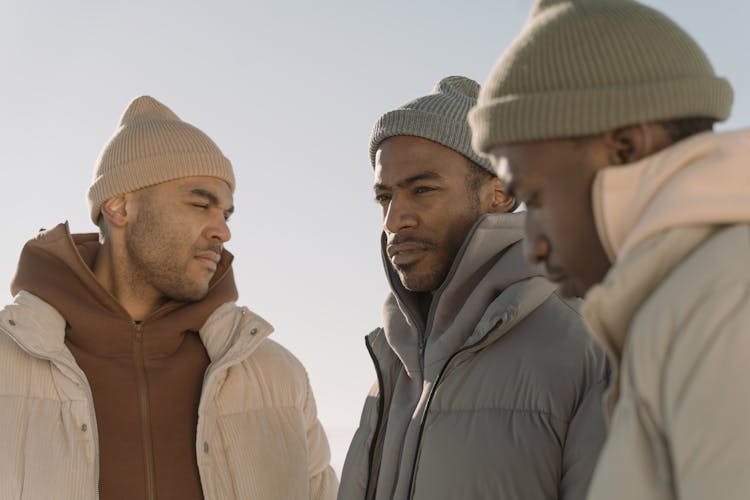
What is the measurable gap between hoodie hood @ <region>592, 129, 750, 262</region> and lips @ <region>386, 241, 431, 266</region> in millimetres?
1781

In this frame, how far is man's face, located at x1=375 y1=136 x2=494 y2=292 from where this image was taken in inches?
140

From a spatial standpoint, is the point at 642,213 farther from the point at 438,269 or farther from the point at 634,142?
the point at 438,269

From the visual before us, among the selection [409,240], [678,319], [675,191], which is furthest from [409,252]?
[678,319]

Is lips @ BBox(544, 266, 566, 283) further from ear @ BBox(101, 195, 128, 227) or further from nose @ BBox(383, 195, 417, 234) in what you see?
ear @ BBox(101, 195, 128, 227)

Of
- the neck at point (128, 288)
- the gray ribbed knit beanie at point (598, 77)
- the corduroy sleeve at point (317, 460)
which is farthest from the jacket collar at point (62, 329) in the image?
the gray ribbed knit beanie at point (598, 77)

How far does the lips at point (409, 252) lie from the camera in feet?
11.6

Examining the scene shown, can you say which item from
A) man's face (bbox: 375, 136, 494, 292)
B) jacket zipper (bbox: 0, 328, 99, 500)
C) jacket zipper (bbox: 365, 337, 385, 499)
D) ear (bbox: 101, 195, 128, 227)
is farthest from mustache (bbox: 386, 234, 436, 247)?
ear (bbox: 101, 195, 128, 227)

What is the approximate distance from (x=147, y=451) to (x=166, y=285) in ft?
2.76

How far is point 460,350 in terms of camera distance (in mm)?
3186

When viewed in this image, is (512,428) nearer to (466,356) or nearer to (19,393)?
(466,356)

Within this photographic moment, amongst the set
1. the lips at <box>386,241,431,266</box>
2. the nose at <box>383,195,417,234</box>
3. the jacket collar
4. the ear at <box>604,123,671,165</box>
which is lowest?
the jacket collar

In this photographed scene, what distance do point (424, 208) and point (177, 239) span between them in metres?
1.72

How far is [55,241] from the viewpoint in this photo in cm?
483

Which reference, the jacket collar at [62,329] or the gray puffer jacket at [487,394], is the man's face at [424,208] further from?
the jacket collar at [62,329]
